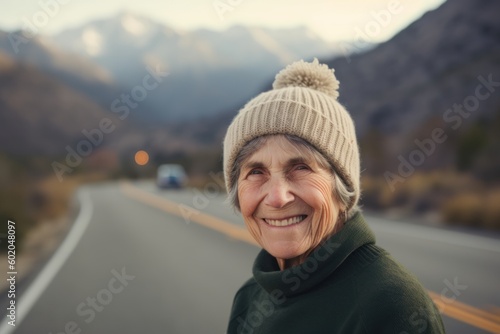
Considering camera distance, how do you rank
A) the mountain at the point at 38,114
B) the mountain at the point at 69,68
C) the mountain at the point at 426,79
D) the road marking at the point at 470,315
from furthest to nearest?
the mountain at the point at 69,68
the mountain at the point at 38,114
the mountain at the point at 426,79
the road marking at the point at 470,315

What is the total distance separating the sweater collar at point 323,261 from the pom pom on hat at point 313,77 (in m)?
0.50

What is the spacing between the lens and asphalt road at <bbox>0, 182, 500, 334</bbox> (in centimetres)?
633

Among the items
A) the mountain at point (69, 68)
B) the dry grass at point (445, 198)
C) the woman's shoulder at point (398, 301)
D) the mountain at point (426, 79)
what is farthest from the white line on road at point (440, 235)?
the mountain at point (69, 68)

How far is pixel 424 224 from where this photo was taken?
14.9m

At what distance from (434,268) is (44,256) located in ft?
24.6

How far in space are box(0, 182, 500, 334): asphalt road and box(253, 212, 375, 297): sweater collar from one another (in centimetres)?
424

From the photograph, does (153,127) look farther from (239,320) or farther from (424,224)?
(239,320)

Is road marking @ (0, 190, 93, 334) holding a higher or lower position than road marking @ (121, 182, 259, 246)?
higher

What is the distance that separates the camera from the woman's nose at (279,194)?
1937 mm

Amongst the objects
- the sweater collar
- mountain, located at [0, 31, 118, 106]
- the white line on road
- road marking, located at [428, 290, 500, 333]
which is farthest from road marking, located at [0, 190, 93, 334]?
mountain, located at [0, 31, 118, 106]

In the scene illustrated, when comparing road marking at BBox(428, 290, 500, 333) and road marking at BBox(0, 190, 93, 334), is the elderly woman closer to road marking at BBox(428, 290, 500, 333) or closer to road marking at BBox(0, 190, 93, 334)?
road marking at BBox(428, 290, 500, 333)

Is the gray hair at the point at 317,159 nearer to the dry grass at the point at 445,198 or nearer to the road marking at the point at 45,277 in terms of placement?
the road marking at the point at 45,277

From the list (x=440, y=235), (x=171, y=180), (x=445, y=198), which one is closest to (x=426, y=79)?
(x=171, y=180)

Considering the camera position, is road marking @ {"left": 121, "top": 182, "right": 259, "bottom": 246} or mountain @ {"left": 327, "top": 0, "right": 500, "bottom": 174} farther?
mountain @ {"left": 327, "top": 0, "right": 500, "bottom": 174}
